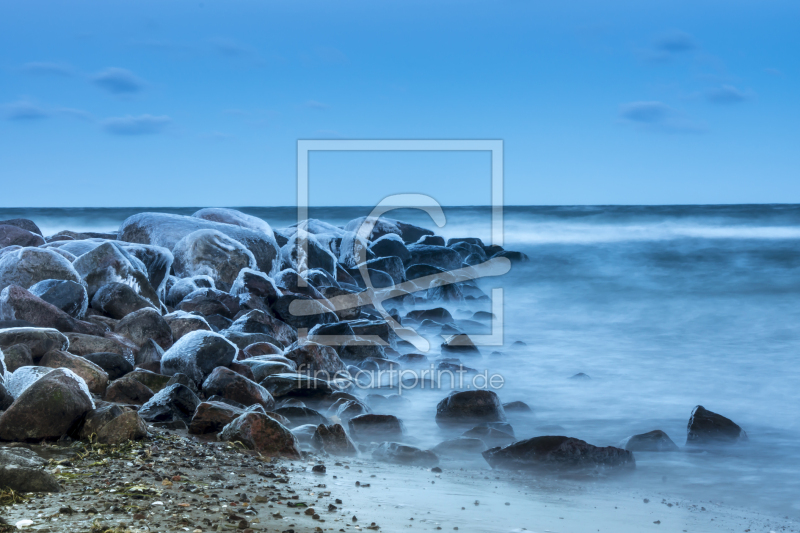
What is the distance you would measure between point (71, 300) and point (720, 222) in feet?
86.1

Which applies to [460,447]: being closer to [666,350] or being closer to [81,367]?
→ [81,367]

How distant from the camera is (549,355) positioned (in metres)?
8.90

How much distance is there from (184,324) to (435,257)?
28.8 feet

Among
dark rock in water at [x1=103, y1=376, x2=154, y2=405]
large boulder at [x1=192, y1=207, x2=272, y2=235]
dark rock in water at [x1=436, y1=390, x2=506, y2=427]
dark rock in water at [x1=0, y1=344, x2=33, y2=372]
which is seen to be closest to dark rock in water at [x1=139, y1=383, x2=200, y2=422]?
dark rock in water at [x1=103, y1=376, x2=154, y2=405]

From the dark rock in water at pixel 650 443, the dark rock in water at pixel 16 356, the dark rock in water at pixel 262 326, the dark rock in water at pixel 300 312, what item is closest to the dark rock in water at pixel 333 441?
the dark rock in water at pixel 650 443

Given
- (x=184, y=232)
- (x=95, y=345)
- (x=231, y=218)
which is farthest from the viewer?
(x=231, y=218)

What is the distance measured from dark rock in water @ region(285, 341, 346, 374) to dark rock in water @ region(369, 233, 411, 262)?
7.53 m

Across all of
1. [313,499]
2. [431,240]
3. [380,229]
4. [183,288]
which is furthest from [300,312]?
[431,240]

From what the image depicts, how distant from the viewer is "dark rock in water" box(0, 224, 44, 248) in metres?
9.59

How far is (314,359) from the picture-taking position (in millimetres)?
6270

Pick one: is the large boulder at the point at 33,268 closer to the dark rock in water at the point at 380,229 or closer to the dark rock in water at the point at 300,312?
the dark rock in water at the point at 300,312

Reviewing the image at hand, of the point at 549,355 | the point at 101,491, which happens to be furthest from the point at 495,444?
the point at 549,355

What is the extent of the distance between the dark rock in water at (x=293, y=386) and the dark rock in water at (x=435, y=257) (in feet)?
29.1

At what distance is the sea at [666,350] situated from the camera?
4.74m
